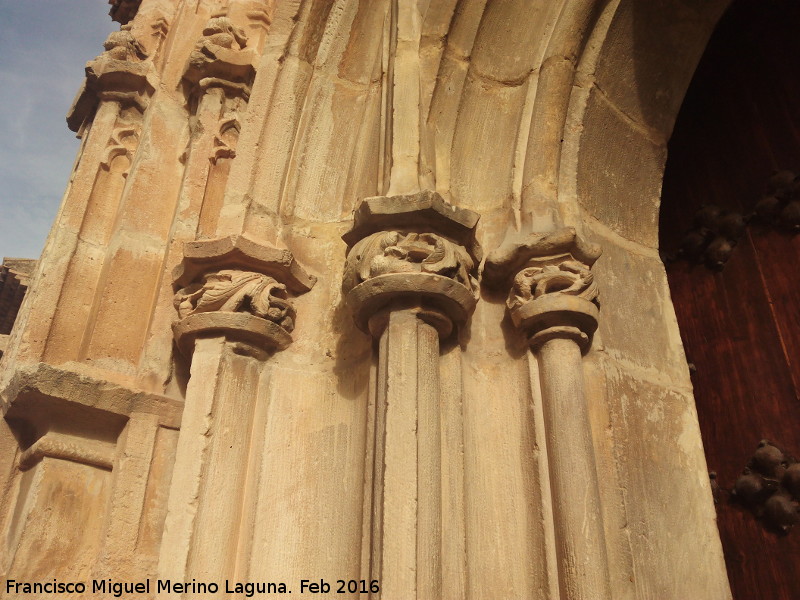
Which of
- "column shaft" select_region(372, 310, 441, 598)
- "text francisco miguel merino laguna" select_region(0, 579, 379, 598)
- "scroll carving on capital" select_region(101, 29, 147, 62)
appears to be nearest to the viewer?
Answer: "column shaft" select_region(372, 310, 441, 598)

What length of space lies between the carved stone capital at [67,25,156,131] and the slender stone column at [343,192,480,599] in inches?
44.7

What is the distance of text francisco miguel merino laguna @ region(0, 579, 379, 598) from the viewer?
1.49 m

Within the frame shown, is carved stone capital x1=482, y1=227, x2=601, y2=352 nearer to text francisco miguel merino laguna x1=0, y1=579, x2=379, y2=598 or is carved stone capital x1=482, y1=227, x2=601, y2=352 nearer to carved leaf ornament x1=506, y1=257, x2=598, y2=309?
carved leaf ornament x1=506, y1=257, x2=598, y2=309

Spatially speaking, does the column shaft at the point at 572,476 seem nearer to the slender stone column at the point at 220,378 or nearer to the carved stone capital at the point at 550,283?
the carved stone capital at the point at 550,283

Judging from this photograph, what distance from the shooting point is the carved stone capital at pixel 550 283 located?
5.53ft

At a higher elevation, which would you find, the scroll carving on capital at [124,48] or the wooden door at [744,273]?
the scroll carving on capital at [124,48]

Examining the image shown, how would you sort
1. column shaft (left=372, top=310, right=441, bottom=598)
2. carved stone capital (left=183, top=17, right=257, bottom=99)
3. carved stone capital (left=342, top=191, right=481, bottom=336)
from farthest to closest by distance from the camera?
1. carved stone capital (left=183, top=17, right=257, bottom=99)
2. carved stone capital (left=342, top=191, right=481, bottom=336)
3. column shaft (left=372, top=310, right=441, bottom=598)

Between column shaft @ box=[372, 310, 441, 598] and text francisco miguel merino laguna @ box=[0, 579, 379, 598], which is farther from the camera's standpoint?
text francisco miguel merino laguna @ box=[0, 579, 379, 598]

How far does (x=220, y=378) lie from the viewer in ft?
5.64

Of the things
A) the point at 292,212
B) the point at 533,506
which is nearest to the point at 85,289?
the point at 292,212

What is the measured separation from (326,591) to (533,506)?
18.6 inches

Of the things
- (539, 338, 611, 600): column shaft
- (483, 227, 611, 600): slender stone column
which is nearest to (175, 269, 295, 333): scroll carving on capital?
(483, 227, 611, 600): slender stone column

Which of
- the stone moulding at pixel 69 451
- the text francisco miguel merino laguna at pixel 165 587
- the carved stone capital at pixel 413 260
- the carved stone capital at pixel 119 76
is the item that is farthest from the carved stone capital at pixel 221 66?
the text francisco miguel merino laguna at pixel 165 587

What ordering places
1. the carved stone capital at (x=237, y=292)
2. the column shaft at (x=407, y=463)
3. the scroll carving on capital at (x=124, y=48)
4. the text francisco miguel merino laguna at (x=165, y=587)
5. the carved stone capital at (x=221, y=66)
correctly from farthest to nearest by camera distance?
the scroll carving on capital at (x=124, y=48), the carved stone capital at (x=221, y=66), the carved stone capital at (x=237, y=292), the text francisco miguel merino laguna at (x=165, y=587), the column shaft at (x=407, y=463)
